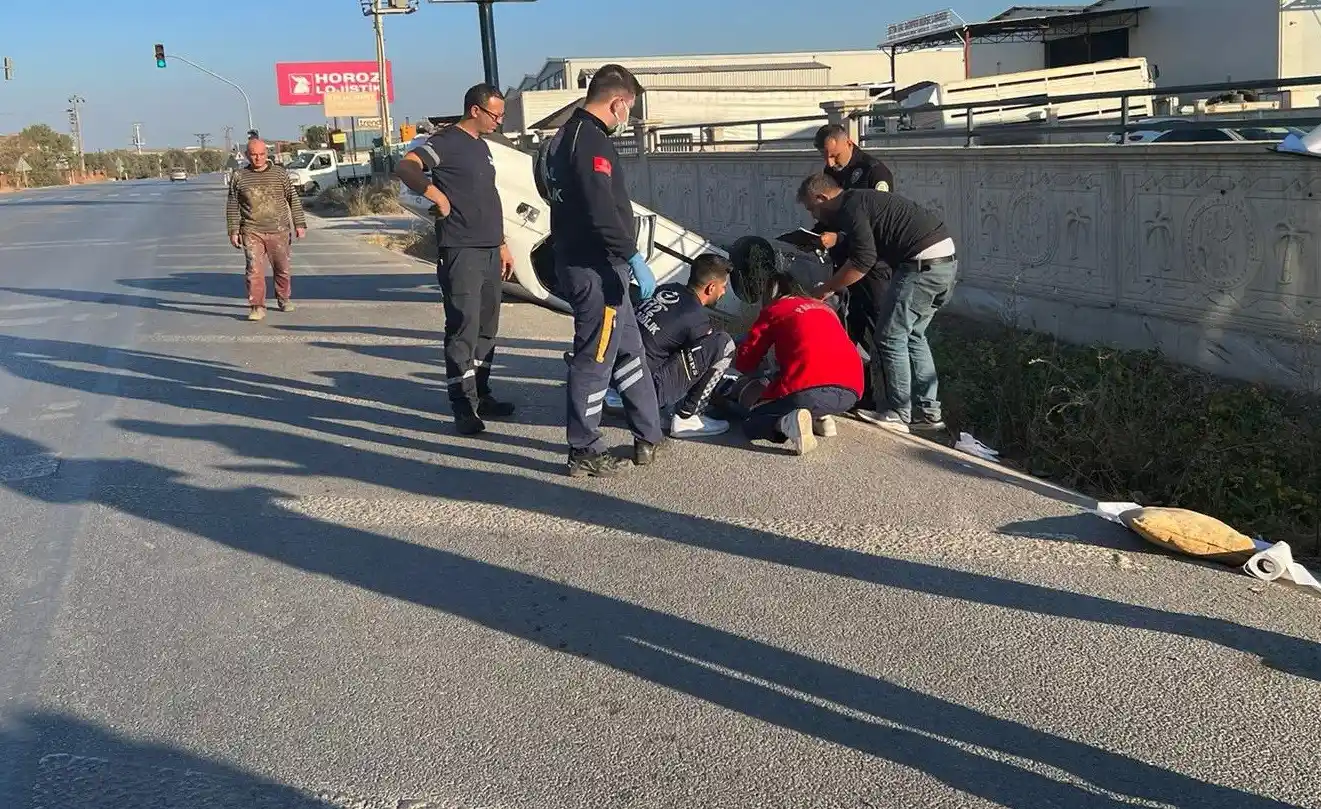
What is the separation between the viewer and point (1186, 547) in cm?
454

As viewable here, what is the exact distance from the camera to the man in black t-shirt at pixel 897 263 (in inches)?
247

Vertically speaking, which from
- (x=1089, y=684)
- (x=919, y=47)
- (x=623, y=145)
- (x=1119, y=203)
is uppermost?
(x=919, y=47)

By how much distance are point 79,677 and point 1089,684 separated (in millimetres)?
3274

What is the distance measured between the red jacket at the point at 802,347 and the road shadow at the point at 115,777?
153 inches

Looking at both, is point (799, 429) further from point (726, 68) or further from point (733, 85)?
point (726, 68)

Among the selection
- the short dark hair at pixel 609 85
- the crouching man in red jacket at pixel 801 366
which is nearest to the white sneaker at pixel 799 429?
the crouching man in red jacket at pixel 801 366

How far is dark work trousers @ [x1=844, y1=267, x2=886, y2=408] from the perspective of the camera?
710cm

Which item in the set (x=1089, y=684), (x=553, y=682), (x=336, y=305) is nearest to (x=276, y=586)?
(x=553, y=682)

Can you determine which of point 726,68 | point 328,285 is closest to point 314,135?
point 726,68

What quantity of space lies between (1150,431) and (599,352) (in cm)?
296

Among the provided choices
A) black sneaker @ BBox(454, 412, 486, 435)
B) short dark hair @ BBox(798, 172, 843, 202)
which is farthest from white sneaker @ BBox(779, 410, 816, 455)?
black sneaker @ BBox(454, 412, 486, 435)

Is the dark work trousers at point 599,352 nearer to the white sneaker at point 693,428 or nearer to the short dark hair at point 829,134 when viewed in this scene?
the white sneaker at point 693,428

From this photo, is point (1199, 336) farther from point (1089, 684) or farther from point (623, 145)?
point (623, 145)

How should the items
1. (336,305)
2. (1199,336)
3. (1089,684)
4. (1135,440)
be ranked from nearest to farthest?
(1089,684)
(1135,440)
(1199,336)
(336,305)
